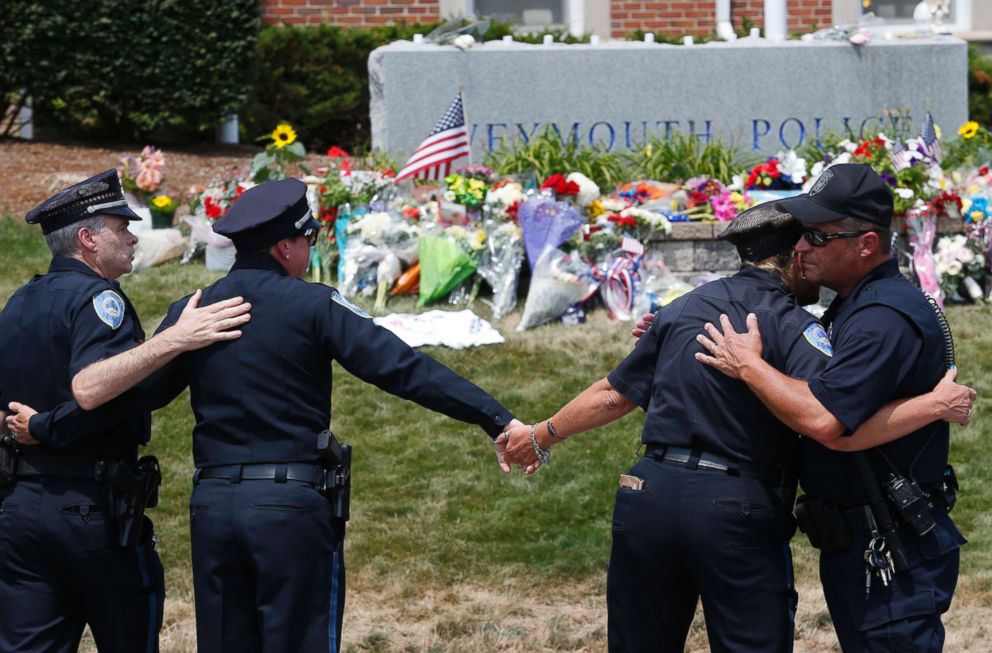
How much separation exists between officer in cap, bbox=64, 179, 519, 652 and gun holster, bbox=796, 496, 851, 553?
3.75 feet

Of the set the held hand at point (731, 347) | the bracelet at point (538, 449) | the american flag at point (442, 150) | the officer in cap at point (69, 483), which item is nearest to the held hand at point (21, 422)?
the officer in cap at point (69, 483)

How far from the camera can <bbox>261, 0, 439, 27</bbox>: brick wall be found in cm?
1484

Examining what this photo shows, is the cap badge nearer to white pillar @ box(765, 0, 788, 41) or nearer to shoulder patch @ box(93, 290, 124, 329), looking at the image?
shoulder patch @ box(93, 290, 124, 329)

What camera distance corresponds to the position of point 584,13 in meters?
15.3

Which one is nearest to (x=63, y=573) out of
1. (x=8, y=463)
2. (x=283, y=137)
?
(x=8, y=463)

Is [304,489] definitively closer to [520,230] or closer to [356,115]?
[520,230]

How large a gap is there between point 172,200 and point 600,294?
343 centimetres

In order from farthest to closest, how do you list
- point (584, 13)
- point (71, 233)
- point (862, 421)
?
point (584, 13), point (71, 233), point (862, 421)

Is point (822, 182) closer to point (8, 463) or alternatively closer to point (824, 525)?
point (824, 525)

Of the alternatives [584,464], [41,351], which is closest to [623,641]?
[41,351]

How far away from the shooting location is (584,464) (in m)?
7.48

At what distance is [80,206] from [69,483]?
862 mm

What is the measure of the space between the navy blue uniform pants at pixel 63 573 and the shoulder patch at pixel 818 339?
211 cm

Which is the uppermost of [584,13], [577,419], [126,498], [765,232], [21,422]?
[584,13]
